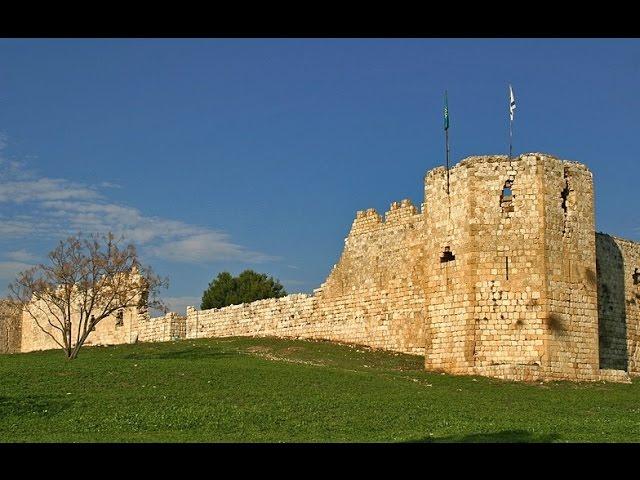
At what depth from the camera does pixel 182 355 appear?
109ft

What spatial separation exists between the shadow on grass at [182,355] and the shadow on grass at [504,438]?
55.3 feet

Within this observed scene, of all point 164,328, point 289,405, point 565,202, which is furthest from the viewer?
point 164,328

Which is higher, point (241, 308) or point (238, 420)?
point (241, 308)

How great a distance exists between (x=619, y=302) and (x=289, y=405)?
18687 mm

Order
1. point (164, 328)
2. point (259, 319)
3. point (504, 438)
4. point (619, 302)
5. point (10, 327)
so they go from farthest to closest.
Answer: point (10, 327)
point (164, 328)
point (259, 319)
point (619, 302)
point (504, 438)

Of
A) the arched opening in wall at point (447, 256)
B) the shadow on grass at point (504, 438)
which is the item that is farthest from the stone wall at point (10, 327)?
the shadow on grass at point (504, 438)

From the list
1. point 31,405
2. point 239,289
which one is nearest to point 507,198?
point 31,405

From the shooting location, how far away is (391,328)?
35.3 meters

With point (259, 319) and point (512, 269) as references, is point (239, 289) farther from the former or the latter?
point (512, 269)

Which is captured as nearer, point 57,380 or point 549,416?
point 549,416
